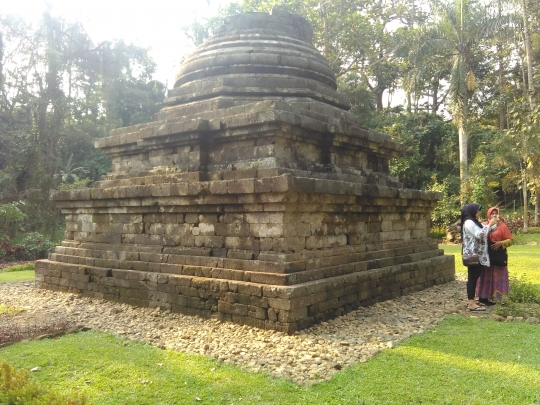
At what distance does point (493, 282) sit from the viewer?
23.5 ft

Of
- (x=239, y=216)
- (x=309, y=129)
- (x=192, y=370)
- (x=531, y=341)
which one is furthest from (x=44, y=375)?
(x=531, y=341)

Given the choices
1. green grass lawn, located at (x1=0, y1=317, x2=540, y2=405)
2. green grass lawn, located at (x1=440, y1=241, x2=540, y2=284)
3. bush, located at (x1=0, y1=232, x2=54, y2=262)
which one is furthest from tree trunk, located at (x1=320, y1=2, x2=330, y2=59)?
green grass lawn, located at (x1=0, y1=317, x2=540, y2=405)

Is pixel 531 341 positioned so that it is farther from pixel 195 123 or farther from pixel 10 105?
pixel 10 105

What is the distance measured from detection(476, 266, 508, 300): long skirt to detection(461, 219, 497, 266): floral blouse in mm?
291

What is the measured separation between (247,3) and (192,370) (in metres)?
23.0

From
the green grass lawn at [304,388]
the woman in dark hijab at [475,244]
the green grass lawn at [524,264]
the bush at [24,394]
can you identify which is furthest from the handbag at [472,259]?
the bush at [24,394]

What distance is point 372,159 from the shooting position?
904cm

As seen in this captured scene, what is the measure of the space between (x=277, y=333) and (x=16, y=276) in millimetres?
9194

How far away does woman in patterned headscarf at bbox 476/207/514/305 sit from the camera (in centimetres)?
705

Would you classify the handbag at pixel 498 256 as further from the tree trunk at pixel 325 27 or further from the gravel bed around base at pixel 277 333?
the tree trunk at pixel 325 27

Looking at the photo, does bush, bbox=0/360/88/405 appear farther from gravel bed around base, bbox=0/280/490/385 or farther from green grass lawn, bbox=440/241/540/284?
green grass lawn, bbox=440/241/540/284

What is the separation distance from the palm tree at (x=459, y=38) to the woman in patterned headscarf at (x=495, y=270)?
1400 cm

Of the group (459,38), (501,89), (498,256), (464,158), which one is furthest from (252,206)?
(501,89)

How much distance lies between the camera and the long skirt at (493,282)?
7148 millimetres
